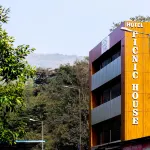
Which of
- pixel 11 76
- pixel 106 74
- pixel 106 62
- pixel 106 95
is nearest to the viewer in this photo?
pixel 11 76

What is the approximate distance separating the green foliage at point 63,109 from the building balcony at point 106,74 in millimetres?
13412

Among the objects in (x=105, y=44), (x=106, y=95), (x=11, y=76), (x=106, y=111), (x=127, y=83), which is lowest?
(x=11, y=76)

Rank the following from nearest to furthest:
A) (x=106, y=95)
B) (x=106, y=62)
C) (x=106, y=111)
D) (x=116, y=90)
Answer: (x=116, y=90)
(x=106, y=111)
(x=106, y=62)
(x=106, y=95)

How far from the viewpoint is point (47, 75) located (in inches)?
4668

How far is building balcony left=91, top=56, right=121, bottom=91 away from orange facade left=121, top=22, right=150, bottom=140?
85.3 inches

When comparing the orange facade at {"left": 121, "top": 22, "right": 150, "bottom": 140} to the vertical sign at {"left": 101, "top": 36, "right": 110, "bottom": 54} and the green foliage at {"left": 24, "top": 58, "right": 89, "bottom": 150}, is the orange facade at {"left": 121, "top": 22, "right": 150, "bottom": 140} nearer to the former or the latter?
the vertical sign at {"left": 101, "top": 36, "right": 110, "bottom": 54}

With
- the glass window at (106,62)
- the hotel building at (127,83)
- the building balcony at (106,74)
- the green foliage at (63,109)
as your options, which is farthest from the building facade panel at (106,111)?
the green foliage at (63,109)

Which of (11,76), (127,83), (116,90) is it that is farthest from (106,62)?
(11,76)

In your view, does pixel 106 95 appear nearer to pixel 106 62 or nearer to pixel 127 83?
pixel 106 62

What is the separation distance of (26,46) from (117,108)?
93.1ft

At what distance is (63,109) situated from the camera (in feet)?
232

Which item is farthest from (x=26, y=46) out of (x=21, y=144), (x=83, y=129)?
(x=21, y=144)

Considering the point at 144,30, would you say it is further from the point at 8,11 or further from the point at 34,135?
the point at 34,135

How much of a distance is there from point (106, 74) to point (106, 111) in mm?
3268
